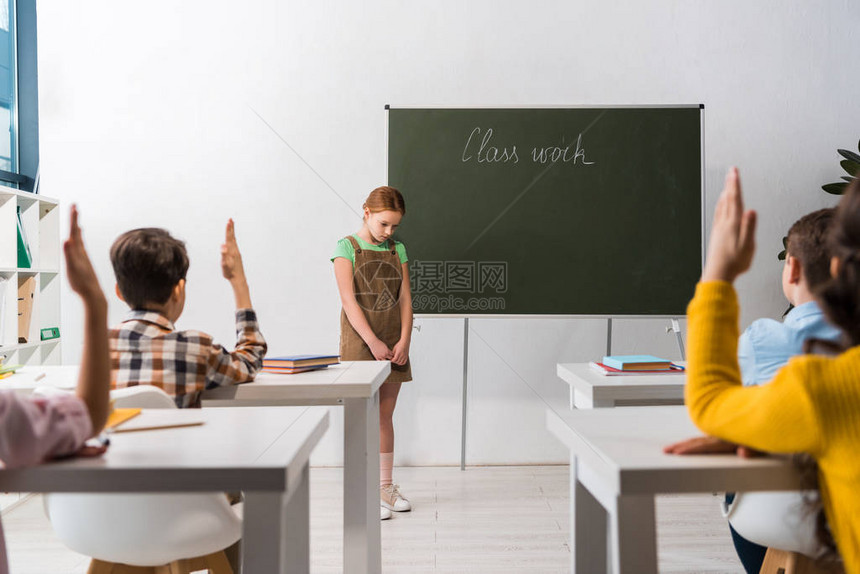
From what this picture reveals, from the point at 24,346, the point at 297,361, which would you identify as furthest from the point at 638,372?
the point at 24,346

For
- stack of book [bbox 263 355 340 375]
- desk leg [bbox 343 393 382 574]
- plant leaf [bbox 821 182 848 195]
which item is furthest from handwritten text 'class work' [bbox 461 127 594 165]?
desk leg [bbox 343 393 382 574]

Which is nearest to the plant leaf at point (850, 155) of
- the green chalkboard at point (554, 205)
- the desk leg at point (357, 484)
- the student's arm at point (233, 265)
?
the green chalkboard at point (554, 205)

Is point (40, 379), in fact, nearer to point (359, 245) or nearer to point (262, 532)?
point (262, 532)

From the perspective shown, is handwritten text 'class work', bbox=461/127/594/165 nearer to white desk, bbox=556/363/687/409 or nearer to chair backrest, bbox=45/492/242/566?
white desk, bbox=556/363/687/409

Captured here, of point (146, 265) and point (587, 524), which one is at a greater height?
point (146, 265)

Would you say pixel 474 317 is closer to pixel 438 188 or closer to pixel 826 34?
pixel 438 188

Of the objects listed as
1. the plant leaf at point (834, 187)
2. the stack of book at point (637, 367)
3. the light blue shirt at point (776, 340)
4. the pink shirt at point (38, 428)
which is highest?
the plant leaf at point (834, 187)

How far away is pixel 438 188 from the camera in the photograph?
3539 mm

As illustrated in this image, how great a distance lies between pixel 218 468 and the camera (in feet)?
3.08

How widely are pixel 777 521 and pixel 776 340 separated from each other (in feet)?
1.14

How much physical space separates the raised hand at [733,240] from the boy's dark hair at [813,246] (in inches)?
22.6

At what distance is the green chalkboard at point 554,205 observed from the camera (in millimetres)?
3533

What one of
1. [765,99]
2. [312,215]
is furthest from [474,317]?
[765,99]

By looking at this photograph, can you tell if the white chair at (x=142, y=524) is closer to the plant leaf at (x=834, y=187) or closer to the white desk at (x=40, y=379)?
the white desk at (x=40, y=379)
